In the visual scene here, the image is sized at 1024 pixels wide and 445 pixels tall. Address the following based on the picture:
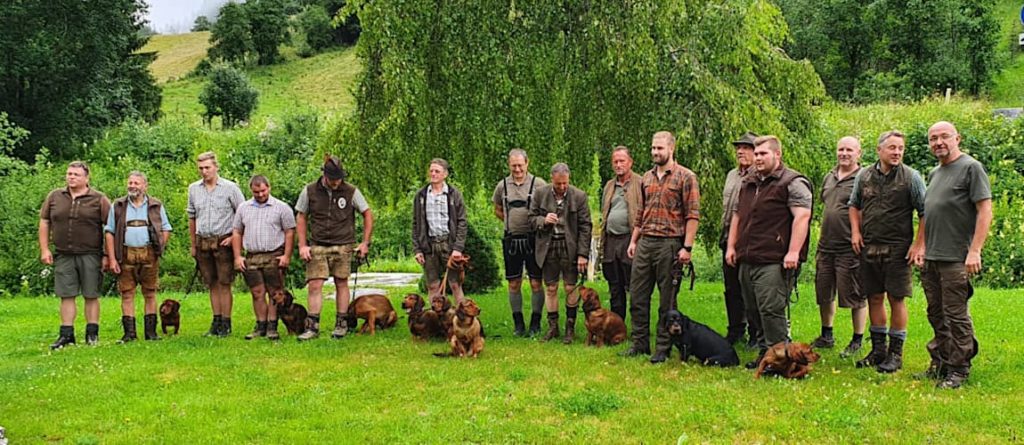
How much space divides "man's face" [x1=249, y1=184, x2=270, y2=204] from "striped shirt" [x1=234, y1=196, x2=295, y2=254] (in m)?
0.04

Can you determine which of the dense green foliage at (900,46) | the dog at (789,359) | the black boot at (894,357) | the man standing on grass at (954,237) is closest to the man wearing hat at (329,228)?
the dog at (789,359)

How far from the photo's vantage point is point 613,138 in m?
7.59

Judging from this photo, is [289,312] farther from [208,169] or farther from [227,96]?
[227,96]

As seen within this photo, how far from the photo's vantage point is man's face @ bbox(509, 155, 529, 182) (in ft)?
22.6

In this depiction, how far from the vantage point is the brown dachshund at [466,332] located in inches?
251

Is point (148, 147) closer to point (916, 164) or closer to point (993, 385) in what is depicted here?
point (916, 164)

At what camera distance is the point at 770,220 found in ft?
17.8

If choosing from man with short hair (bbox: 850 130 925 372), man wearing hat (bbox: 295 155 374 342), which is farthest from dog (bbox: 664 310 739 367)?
man wearing hat (bbox: 295 155 374 342)

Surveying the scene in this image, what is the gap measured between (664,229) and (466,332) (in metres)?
1.84

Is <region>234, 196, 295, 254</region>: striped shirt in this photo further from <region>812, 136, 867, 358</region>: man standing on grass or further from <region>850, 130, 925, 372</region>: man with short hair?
<region>850, 130, 925, 372</region>: man with short hair

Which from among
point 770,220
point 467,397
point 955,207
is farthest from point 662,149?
point 467,397

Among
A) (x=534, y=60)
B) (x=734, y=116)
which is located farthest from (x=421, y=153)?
(x=734, y=116)

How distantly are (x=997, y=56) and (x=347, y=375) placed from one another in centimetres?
3434

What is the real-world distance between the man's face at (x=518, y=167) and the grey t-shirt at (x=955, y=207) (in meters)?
3.29
